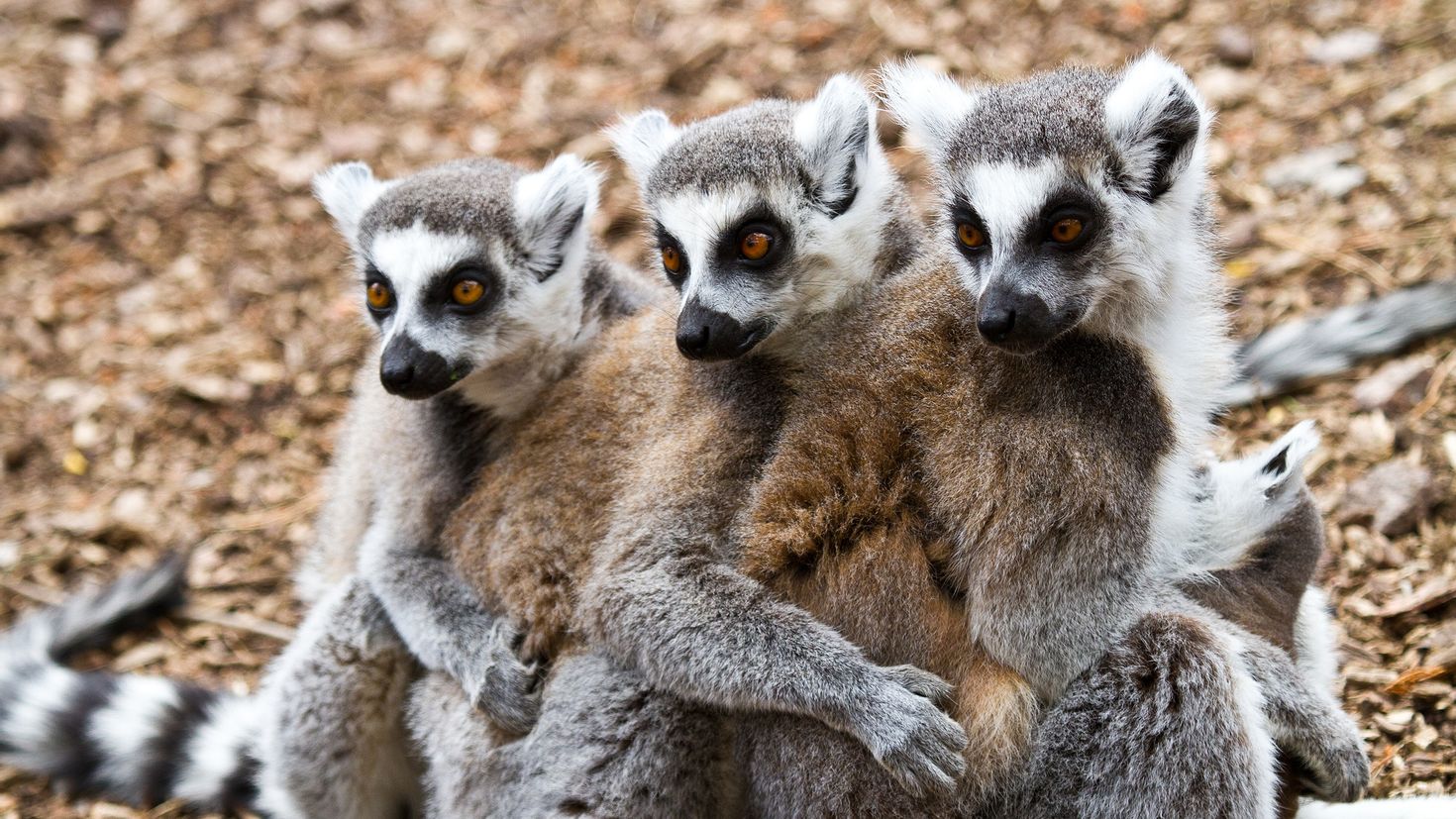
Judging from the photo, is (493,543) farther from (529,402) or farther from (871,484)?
(871,484)

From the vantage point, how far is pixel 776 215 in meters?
4.70

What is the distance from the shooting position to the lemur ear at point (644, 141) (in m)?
5.13

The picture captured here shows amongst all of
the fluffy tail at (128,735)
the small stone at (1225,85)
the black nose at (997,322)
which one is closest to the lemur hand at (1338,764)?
the black nose at (997,322)

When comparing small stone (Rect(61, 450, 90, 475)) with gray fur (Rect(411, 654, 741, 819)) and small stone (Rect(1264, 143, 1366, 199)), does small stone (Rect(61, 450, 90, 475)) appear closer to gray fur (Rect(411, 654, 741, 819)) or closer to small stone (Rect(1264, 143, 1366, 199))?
gray fur (Rect(411, 654, 741, 819))

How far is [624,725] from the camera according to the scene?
4.20 metres

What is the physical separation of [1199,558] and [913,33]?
4.66 m

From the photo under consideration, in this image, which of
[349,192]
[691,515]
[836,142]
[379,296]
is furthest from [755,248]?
[349,192]

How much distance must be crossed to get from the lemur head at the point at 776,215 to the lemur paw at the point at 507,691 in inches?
45.8

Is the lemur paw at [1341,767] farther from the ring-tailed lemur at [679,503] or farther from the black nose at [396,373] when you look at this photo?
the black nose at [396,373]

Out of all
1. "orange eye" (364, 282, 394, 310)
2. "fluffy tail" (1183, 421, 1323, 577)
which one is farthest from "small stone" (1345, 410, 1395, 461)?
"orange eye" (364, 282, 394, 310)

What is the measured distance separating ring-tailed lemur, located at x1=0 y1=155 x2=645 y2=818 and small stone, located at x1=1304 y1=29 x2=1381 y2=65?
13.4 feet

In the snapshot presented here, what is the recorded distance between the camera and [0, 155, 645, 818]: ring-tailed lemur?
4898 mm

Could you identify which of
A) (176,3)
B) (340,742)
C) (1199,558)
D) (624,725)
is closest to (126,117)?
(176,3)

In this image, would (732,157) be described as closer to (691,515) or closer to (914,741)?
(691,515)
